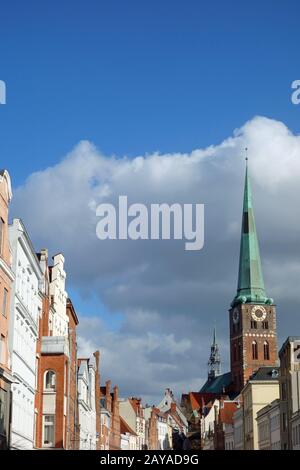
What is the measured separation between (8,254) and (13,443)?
11.3 m

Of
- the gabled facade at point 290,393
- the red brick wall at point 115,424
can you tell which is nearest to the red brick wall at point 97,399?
the red brick wall at point 115,424

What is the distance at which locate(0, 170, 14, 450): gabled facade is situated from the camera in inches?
1786

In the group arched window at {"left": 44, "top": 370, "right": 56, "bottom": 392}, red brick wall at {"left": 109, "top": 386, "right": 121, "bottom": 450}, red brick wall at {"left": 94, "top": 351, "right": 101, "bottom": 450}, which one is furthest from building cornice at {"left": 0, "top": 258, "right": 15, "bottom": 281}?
red brick wall at {"left": 109, "top": 386, "right": 121, "bottom": 450}

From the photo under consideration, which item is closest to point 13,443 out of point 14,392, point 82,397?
point 14,392

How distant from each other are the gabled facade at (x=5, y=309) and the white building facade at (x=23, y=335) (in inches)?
42.5

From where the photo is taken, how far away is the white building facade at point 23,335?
50.2m

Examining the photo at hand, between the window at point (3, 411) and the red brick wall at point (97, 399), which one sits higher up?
the red brick wall at point (97, 399)

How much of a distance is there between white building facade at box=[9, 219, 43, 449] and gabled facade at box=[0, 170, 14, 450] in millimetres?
1079

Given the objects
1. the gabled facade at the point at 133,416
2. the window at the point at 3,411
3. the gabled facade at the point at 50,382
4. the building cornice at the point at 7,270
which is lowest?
the window at the point at 3,411

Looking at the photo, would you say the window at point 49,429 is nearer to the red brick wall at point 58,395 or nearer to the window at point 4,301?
the red brick wall at point 58,395

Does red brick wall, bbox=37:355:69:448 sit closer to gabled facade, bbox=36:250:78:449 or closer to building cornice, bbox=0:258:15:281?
gabled facade, bbox=36:250:78:449

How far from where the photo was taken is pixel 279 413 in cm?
9500

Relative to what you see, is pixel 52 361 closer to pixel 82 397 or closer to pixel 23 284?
pixel 23 284
